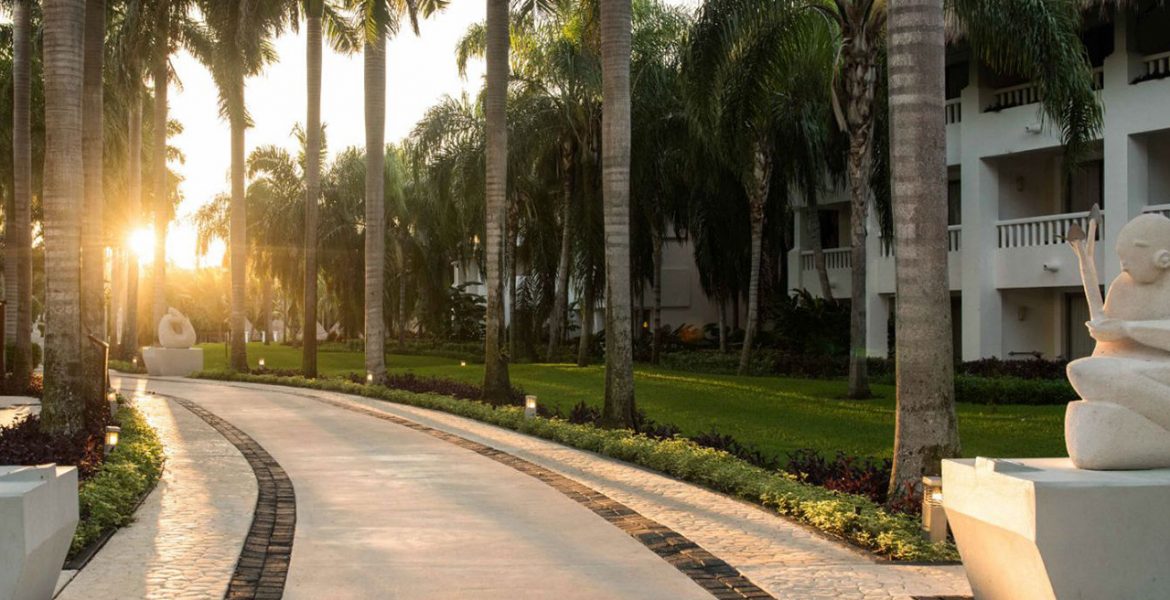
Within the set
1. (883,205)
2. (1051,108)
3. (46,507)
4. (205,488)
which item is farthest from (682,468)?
(883,205)

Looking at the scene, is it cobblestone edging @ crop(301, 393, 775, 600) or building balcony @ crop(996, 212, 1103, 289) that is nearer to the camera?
cobblestone edging @ crop(301, 393, 775, 600)

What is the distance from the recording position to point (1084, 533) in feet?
18.8

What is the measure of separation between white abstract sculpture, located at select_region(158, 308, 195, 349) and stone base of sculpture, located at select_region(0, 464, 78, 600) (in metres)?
31.1

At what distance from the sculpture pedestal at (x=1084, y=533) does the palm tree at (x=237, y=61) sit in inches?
903

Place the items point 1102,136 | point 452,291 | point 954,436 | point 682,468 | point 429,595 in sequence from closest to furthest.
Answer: point 429,595 → point 954,436 → point 682,468 → point 1102,136 → point 452,291

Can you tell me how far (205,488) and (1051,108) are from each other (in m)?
14.5

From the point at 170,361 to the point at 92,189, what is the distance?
59.2 feet

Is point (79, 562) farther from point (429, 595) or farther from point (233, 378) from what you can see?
point (233, 378)

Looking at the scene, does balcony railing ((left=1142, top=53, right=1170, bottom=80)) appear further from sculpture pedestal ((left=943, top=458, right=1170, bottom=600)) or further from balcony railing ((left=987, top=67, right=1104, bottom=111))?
sculpture pedestal ((left=943, top=458, right=1170, bottom=600))

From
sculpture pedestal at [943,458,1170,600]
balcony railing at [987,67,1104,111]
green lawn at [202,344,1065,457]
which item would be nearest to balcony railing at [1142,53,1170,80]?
balcony railing at [987,67,1104,111]

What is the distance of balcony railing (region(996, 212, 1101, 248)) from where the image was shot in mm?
25031

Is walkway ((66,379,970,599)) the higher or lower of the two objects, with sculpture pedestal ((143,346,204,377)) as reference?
lower

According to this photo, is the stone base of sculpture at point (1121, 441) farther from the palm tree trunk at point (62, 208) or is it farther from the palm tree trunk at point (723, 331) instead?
the palm tree trunk at point (723, 331)

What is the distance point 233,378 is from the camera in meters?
33.4
